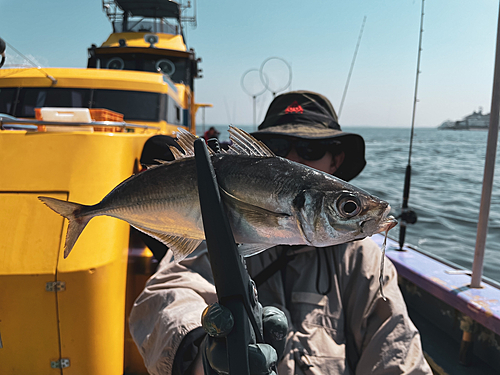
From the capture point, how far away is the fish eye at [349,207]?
0.75 m

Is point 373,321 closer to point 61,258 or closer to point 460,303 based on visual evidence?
point 460,303

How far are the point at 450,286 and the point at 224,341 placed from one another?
3.00 m

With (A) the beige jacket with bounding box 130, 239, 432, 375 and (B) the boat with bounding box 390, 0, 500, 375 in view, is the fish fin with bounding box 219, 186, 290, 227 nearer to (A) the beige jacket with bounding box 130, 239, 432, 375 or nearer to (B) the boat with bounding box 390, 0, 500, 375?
(A) the beige jacket with bounding box 130, 239, 432, 375

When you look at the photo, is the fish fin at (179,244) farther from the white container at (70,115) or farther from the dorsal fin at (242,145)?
the white container at (70,115)

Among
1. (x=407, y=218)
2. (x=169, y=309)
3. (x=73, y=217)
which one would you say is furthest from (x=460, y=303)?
(x=73, y=217)

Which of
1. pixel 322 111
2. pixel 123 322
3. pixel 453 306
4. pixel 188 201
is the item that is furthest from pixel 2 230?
pixel 453 306

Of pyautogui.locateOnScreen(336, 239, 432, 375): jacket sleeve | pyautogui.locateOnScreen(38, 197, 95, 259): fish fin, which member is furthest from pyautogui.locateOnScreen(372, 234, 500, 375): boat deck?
pyautogui.locateOnScreen(38, 197, 95, 259): fish fin

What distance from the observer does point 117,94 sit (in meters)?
5.32

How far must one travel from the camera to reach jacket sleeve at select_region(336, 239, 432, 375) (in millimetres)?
1914

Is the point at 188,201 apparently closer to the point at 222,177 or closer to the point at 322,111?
the point at 222,177

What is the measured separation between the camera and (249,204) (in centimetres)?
81

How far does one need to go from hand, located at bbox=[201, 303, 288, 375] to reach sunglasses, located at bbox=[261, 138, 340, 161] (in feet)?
3.57

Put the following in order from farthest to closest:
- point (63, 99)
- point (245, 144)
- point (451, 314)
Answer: point (63, 99) → point (451, 314) → point (245, 144)

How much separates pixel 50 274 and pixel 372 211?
1884 mm
